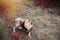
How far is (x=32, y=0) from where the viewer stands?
1646 millimetres

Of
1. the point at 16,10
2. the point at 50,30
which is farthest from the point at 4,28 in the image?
the point at 50,30

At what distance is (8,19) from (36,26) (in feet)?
→ 0.84

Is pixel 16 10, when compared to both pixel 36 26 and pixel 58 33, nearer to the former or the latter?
pixel 36 26

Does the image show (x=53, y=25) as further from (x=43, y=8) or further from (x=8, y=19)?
(x=8, y=19)

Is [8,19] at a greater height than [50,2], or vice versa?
[50,2]

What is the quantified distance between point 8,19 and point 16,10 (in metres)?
0.11

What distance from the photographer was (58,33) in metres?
1.60

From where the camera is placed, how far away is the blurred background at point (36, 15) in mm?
1610

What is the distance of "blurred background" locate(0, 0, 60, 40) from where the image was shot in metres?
1.61

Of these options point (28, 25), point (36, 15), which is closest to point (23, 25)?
point (28, 25)

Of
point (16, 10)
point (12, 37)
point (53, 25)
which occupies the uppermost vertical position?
point (16, 10)

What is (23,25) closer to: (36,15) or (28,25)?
(28,25)

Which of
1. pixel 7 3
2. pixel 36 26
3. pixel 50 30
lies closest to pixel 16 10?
pixel 7 3

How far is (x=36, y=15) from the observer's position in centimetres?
165
